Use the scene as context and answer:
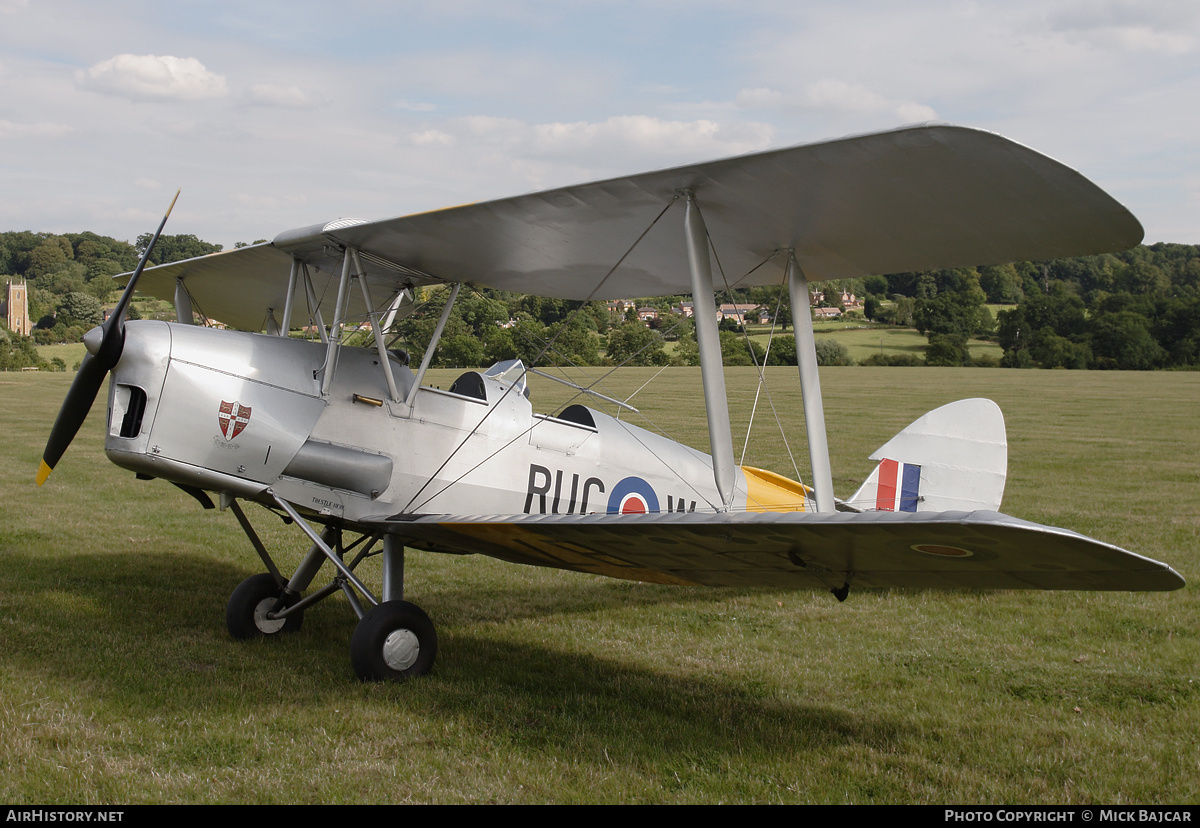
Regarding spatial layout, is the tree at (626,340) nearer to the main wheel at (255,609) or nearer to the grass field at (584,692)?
the grass field at (584,692)

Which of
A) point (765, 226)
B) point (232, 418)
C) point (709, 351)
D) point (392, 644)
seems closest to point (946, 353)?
point (765, 226)

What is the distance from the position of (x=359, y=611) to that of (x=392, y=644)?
27cm

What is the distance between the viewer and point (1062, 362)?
61062mm

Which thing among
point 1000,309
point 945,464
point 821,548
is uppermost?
point 1000,309

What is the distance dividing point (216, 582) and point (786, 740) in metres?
5.23

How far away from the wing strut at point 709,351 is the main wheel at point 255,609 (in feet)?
10.3

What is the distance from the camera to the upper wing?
146 inches

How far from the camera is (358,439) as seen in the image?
5.06 m

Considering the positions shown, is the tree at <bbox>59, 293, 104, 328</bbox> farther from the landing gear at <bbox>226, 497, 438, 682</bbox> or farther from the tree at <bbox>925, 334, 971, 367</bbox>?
the landing gear at <bbox>226, 497, 438, 682</bbox>

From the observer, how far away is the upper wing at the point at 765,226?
370 cm

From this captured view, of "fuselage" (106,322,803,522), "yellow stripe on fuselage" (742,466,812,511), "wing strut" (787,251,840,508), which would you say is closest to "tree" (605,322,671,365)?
"yellow stripe on fuselage" (742,466,812,511)

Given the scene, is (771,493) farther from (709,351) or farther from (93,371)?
(93,371)

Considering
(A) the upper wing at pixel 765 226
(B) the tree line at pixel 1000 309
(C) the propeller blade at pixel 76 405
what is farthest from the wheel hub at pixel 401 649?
(B) the tree line at pixel 1000 309

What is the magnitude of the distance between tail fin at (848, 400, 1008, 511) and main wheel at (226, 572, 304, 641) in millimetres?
4280
